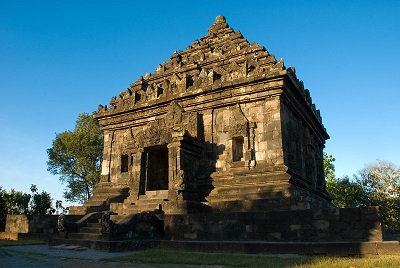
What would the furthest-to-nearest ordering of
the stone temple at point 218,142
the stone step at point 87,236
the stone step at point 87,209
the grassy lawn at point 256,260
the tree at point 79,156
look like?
the tree at point 79,156 → the stone step at point 87,209 → the stone temple at point 218,142 → the stone step at point 87,236 → the grassy lawn at point 256,260

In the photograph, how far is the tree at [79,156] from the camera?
3362 cm

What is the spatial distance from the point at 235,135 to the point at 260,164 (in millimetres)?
1792

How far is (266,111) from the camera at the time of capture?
14.2 metres

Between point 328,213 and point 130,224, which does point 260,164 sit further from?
point 130,224

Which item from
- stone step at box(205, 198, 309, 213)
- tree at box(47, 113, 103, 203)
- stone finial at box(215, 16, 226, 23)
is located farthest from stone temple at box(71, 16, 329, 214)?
tree at box(47, 113, 103, 203)

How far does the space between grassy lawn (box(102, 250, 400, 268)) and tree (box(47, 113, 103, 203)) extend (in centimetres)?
2600

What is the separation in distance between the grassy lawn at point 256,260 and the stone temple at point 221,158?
Answer: 178 cm

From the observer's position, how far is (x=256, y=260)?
7.95m

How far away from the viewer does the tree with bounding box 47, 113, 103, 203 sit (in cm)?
3362

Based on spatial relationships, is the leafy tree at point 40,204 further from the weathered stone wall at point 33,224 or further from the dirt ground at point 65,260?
the dirt ground at point 65,260

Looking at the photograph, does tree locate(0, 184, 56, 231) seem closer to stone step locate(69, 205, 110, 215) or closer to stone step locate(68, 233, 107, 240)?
stone step locate(69, 205, 110, 215)

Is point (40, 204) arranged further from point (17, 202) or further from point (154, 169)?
point (154, 169)

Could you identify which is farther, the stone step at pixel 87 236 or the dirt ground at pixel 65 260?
the stone step at pixel 87 236

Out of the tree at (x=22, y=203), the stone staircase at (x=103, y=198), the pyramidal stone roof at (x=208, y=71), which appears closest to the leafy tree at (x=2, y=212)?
the tree at (x=22, y=203)
